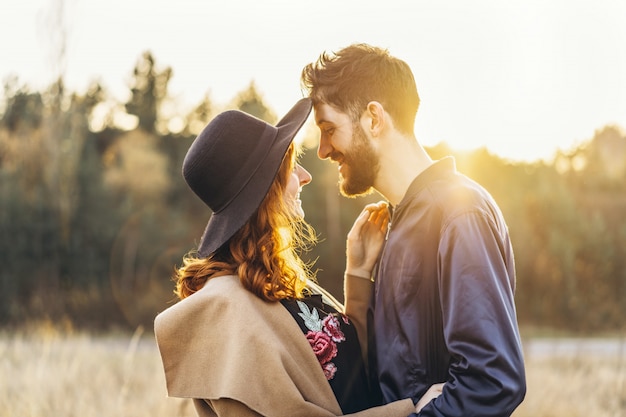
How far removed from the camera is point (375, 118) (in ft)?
8.83

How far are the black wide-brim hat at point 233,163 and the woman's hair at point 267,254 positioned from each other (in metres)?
0.07

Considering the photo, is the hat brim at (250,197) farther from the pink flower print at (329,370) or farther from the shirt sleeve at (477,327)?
the shirt sleeve at (477,327)

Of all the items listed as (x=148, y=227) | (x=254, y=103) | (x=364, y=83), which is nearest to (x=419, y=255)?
(x=364, y=83)

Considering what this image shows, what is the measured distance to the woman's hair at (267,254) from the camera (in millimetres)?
2541

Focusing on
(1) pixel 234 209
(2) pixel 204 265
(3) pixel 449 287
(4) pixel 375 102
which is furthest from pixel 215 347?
(4) pixel 375 102

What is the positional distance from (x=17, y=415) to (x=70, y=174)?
45.2 ft

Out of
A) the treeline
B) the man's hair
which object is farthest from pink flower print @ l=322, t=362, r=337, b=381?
the treeline

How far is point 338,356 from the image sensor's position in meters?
2.58

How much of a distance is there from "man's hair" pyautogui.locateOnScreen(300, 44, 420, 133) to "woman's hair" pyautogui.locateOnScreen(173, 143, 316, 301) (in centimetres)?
27

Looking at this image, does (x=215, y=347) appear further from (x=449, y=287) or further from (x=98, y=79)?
(x=98, y=79)

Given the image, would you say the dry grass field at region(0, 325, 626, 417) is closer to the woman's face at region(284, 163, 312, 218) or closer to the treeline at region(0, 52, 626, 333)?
the woman's face at region(284, 163, 312, 218)

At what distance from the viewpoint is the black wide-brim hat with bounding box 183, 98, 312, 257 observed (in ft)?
8.39

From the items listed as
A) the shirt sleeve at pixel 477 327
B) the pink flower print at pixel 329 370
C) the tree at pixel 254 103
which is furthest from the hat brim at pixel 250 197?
the tree at pixel 254 103

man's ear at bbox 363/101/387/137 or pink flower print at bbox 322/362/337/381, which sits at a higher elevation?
man's ear at bbox 363/101/387/137
